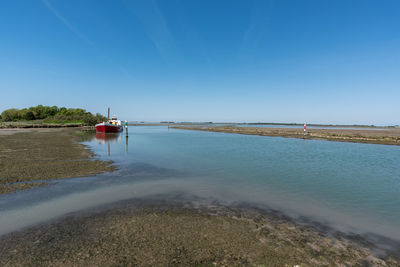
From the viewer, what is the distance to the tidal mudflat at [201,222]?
3994mm

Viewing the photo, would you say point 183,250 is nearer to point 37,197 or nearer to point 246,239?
point 246,239

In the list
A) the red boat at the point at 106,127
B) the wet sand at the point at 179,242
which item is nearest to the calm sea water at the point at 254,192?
the wet sand at the point at 179,242

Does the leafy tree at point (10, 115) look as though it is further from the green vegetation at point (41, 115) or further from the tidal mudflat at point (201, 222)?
the tidal mudflat at point (201, 222)

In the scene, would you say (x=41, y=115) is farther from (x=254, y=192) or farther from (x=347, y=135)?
(x=347, y=135)

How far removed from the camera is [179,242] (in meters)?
4.45

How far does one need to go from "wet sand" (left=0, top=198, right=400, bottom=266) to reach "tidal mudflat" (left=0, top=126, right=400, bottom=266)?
0.9 inches

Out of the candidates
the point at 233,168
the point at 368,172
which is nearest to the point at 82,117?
the point at 233,168

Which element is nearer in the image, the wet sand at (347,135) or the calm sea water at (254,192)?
the calm sea water at (254,192)

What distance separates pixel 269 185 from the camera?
9305 mm

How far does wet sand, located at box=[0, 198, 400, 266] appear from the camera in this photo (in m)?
3.83

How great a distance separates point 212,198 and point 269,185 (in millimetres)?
3433

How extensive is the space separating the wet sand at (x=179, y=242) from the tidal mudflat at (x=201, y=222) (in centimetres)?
2

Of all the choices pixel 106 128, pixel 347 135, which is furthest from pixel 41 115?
pixel 347 135

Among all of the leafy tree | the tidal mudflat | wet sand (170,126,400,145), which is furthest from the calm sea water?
the leafy tree
